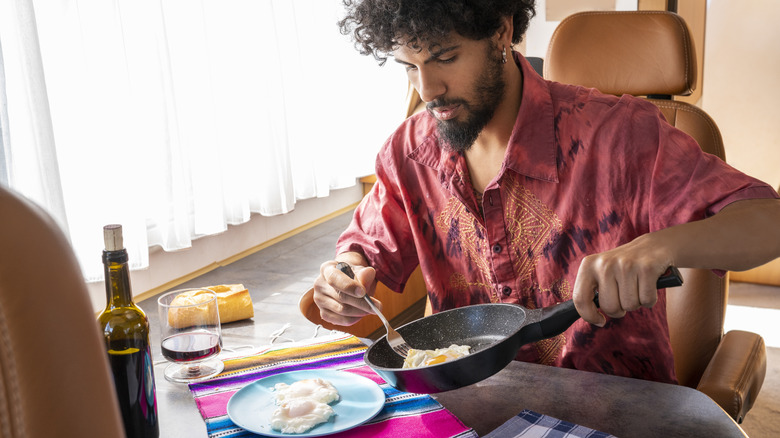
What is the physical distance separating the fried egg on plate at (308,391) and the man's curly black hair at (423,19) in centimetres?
61

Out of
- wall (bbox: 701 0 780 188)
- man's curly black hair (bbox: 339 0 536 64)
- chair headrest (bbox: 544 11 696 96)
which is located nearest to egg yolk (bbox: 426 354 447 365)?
man's curly black hair (bbox: 339 0 536 64)

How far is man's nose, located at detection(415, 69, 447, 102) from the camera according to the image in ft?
4.03

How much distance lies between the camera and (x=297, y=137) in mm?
2562

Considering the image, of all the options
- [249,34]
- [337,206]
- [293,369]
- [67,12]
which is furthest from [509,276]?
[337,206]

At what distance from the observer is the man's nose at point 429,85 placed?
123cm

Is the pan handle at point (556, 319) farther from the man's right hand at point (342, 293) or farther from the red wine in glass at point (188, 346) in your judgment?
the red wine in glass at point (188, 346)

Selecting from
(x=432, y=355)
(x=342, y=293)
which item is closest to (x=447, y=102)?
(x=342, y=293)

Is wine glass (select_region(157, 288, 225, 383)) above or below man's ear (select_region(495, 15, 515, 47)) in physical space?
below

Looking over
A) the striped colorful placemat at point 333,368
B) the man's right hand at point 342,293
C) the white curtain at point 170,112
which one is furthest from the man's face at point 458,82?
the white curtain at point 170,112

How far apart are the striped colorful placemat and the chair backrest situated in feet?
2.36

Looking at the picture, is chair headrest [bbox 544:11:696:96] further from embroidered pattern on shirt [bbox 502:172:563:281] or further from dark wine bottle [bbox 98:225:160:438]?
dark wine bottle [bbox 98:225:160:438]

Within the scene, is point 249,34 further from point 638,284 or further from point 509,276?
point 638,284

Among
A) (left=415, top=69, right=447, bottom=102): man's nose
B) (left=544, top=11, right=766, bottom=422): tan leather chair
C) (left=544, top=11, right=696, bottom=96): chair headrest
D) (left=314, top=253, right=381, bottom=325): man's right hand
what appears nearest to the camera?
(left=314, top=253, right=381, bottom=325): man's right hand

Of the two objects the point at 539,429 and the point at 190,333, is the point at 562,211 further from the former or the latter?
the point at 190,333
